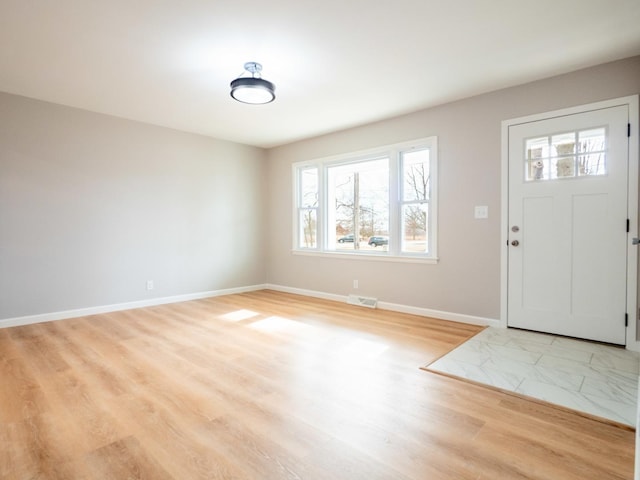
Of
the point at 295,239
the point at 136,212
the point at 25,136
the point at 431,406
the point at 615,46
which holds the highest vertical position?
the point at 615,46

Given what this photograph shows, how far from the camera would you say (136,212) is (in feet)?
15.5

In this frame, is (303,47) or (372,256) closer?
(303,47)

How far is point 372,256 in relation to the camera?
4.80 m

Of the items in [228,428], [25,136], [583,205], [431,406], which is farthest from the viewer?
[25,136]

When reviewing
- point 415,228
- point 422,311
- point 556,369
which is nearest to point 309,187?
point 415,228

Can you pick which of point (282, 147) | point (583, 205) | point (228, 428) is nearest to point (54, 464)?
point (228, 428)

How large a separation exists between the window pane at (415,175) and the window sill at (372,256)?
782 millimetres

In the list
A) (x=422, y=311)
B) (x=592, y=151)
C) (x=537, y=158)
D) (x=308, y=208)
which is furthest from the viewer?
(x=308, y=208)

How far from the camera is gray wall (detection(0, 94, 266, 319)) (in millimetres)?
3848

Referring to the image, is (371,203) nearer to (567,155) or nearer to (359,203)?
(359,203)

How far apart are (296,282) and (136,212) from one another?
2.71 m

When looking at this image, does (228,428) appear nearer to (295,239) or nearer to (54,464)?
(54,464)

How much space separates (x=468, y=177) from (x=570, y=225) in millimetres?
1124

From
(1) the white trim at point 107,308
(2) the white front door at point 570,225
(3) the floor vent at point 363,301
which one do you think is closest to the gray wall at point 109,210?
(1) the white trim at point 107,308
